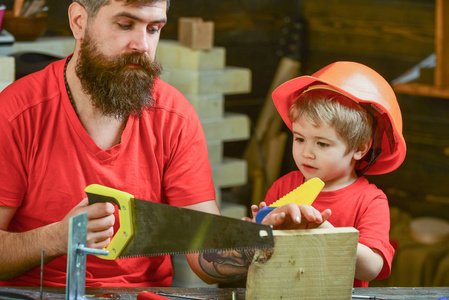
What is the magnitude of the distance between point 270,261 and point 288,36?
9.13 feet

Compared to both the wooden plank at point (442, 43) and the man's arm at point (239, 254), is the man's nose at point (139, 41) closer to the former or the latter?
the man's arm at point (239, 254)

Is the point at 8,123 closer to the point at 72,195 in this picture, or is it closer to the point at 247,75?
the point at 72,195

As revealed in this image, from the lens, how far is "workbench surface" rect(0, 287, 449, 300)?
164 cm

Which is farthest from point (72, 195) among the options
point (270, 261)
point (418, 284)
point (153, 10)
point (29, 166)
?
point (418, 284)

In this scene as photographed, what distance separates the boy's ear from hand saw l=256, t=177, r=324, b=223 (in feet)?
0.99

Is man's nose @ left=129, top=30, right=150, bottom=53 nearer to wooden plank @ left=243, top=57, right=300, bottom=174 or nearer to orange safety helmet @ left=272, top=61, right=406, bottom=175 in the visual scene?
orange safety helmet @ left=272, top=61, right=406, bottom=175

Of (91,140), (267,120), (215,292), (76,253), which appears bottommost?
(215,292)

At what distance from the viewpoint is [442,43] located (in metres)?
3.04

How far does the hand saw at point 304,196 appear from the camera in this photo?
1.64 metres

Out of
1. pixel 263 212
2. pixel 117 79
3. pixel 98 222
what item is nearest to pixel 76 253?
pixel 98 222

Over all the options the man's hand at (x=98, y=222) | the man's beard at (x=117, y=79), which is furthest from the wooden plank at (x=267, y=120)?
the man's hand at (x=98, y=222)

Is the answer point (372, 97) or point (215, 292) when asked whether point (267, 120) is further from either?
point (215, 292)

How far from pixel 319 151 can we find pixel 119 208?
59cm

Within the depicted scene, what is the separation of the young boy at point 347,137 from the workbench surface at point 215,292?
0.07 m
